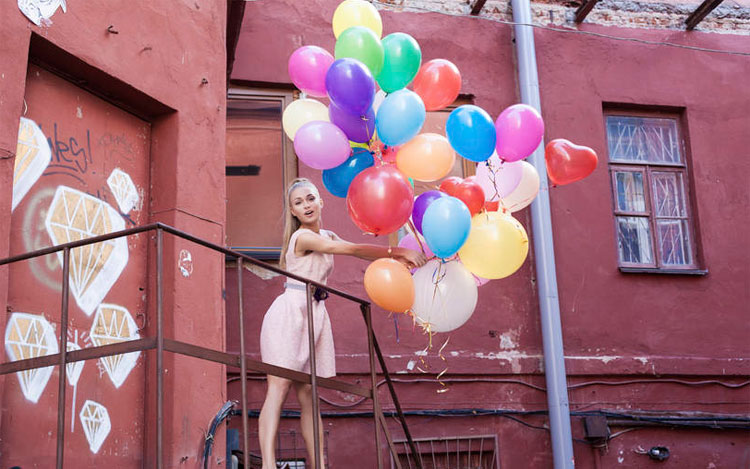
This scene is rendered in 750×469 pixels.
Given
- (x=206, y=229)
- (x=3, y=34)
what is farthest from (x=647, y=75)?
(x=3, y=34)

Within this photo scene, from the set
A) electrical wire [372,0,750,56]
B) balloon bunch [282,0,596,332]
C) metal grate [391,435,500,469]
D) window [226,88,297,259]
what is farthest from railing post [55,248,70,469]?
electrical wire [372,0,750,56]

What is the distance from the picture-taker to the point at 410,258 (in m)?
4.71

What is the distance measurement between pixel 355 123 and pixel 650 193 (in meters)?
4.56

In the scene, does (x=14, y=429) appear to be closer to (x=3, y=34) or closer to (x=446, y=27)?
(x=3, y=34)

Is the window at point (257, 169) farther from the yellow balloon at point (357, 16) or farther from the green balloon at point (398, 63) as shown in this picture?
the green balloon at point (398, 63)

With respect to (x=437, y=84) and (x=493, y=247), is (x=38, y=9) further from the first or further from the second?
(x=493, y=247)

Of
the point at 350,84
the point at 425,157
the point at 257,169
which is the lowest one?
the point at 425,157

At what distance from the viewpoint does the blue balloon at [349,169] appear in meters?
4.87

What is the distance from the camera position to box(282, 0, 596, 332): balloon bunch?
14.6ft

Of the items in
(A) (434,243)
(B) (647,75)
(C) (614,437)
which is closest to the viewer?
(A) (434,243)

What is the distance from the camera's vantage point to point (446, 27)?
8.27m

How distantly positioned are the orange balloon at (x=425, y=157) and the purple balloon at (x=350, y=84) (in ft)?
1.17

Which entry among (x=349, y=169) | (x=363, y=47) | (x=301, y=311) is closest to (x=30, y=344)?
(x=301, y=311)

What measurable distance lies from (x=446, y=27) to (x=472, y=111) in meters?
3.85
